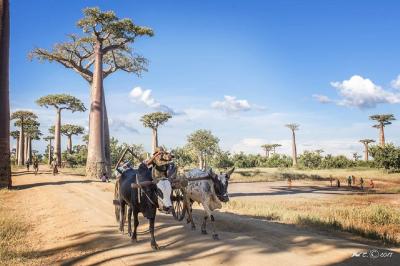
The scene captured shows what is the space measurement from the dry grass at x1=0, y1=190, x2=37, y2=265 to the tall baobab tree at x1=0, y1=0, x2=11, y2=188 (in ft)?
31.9

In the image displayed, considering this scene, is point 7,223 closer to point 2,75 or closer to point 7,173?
point 7,173

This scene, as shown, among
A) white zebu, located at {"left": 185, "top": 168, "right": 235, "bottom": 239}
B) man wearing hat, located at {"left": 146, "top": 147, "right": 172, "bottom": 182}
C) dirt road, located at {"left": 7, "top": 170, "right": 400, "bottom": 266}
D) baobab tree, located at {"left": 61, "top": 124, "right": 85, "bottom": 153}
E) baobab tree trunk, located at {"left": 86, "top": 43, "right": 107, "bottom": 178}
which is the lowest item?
dirt road, located at {"left": 7, "top": 170, "right": 400, "bottom": 266}

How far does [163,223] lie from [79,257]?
3.80 metres

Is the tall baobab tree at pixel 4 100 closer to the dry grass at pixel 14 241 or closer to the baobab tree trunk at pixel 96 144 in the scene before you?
the baobab tree trunk at pixel 96 144

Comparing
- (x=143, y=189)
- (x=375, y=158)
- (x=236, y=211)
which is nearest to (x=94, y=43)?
(x=236, y=211)

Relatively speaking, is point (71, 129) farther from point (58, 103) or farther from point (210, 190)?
point (210, 190)

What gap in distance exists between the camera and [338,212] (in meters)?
18.8

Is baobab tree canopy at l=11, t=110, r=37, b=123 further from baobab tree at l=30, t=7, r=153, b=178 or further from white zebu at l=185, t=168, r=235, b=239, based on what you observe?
white zebu at l=185, t=168, r=235, b=239

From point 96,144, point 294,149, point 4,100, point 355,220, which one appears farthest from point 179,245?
point 294,149

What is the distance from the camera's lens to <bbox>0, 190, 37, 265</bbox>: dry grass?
9.34m

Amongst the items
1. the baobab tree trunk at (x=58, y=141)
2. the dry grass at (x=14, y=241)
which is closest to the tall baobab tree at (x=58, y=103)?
the baobab tree trunk at (x=58, y=141)

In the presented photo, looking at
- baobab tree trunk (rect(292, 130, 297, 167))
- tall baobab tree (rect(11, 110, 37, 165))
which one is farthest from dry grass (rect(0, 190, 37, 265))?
baobab tree trunk (rect(292, 130, 297, 167))

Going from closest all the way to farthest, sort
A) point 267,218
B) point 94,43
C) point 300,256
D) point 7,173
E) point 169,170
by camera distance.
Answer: point 300,256 → point 169,170 → point 267,218 → point 7,173 → point 94,43

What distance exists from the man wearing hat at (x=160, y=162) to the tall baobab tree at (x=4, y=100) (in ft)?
60.1
